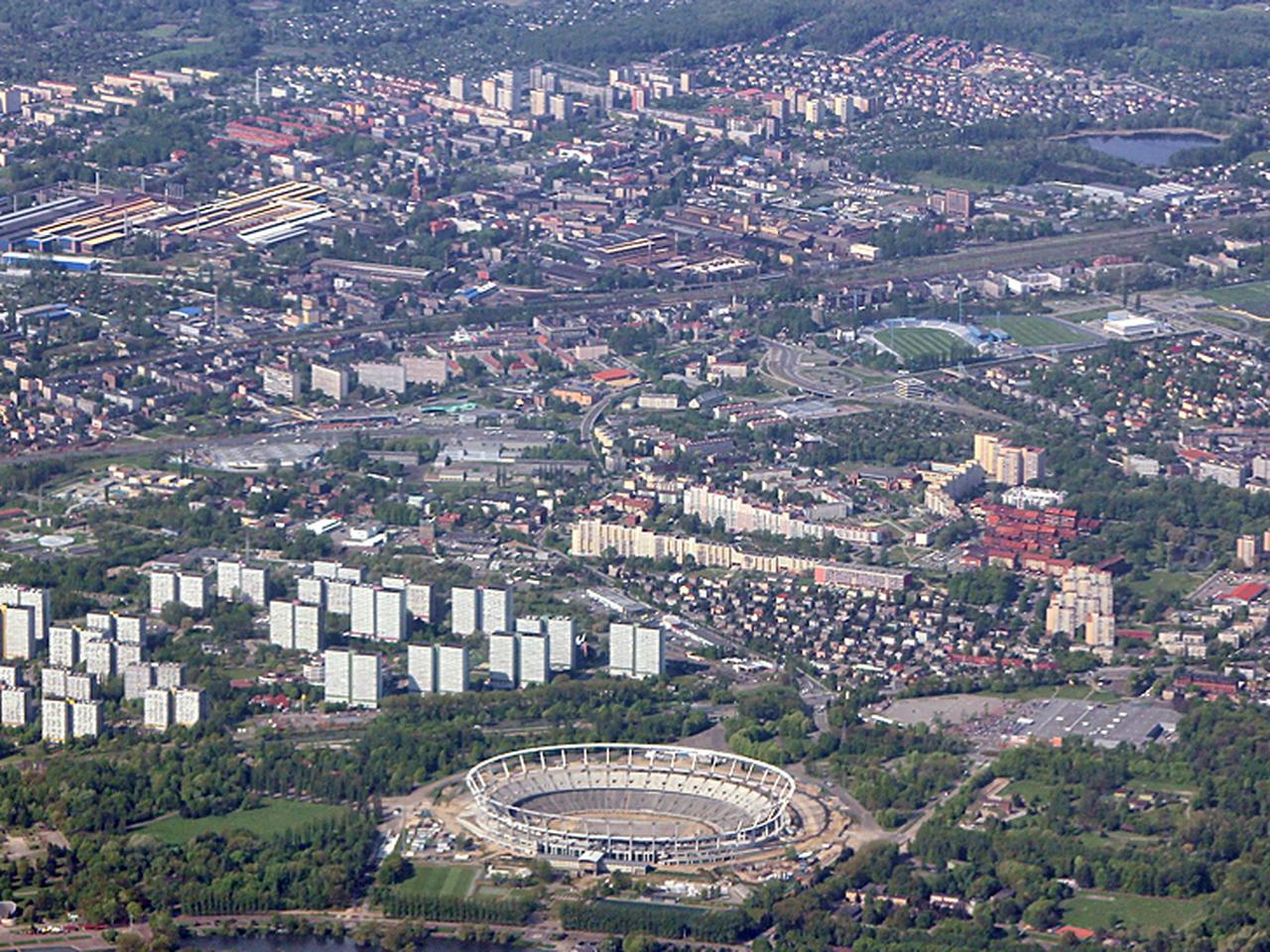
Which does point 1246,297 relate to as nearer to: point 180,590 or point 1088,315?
point 1088,315

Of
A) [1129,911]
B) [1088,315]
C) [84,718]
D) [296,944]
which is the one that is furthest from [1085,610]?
[1088,315]

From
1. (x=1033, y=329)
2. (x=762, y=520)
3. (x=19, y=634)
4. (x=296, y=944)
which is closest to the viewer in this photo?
(x=296, y=944)

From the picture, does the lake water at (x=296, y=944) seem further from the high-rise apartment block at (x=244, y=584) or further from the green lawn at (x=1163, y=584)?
the green lawn at (x=1163, y=584)

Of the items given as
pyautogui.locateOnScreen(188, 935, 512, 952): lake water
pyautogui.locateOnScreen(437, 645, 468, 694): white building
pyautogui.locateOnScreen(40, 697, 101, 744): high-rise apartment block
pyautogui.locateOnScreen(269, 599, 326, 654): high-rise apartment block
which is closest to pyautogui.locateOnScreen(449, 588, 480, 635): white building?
pyautogui.locateOnScreen(269, 599, 326, 654): high-rise apartment block

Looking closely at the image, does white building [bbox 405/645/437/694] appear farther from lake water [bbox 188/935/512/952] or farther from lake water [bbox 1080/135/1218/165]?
lake water [bbox 1080/135/1218/165]

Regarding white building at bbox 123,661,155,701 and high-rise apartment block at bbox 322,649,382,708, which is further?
white building at bbox 123,661,155,701

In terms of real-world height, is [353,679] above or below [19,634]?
above
